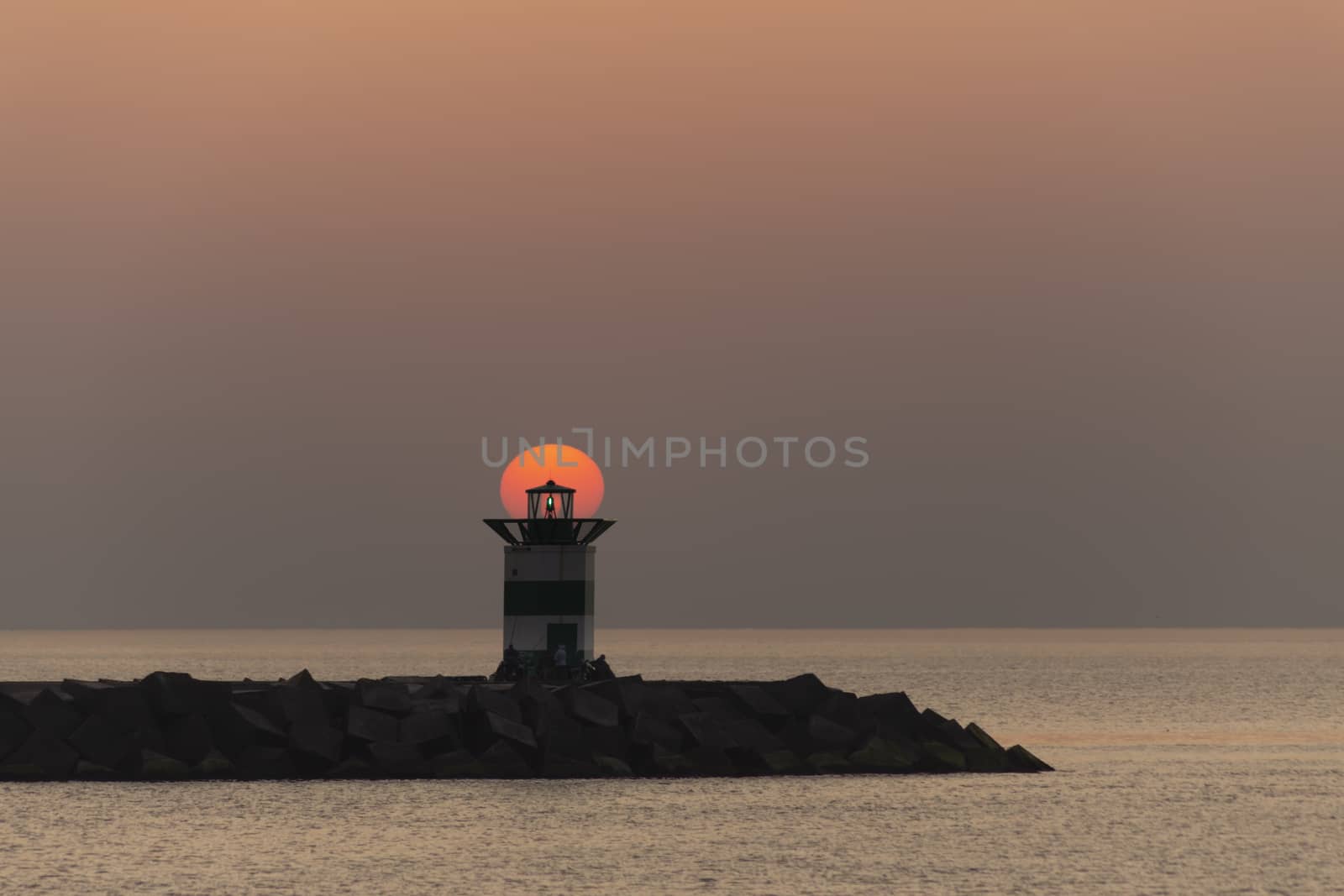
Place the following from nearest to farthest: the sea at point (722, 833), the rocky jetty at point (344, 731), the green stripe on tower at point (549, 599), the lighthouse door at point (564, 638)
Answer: the sea at point (722, 833) → the rocky jetty at point (344, 731) → the green stripe on tower at point (549, 599) → the lighthouse door at point (564, 638)

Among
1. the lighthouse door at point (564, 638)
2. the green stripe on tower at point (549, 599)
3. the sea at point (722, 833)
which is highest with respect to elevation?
the green stripe on tower at point (549, 599)

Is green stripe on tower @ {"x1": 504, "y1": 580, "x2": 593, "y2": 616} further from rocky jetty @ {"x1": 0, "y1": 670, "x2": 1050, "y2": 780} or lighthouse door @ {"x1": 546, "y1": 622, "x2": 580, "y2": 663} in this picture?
rocky jetty @ {"x1": 0, "y1": 670, "x2": 1050, "y2": 780}

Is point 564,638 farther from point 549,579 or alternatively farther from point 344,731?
point 344,731

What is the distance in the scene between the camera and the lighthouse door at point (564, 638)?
3481 cm

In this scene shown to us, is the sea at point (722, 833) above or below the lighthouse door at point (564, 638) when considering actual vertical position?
below

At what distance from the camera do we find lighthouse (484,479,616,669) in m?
34.8

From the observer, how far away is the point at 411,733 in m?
34.1

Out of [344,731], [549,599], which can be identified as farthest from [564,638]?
[344,731]

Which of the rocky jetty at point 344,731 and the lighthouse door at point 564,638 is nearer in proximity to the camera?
the rocky jetty at point 344,731

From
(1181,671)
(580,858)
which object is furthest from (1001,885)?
(1181,671)

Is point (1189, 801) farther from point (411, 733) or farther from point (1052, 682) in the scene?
point (1052, 682)

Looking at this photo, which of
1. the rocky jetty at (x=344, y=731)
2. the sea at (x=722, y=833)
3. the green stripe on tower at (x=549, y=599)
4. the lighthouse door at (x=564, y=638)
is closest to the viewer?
the sea at (x=722, y=833)

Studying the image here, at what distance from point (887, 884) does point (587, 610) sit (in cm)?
1128

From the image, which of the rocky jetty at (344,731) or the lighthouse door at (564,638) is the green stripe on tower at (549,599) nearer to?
the lighthouse door at (564,638)
